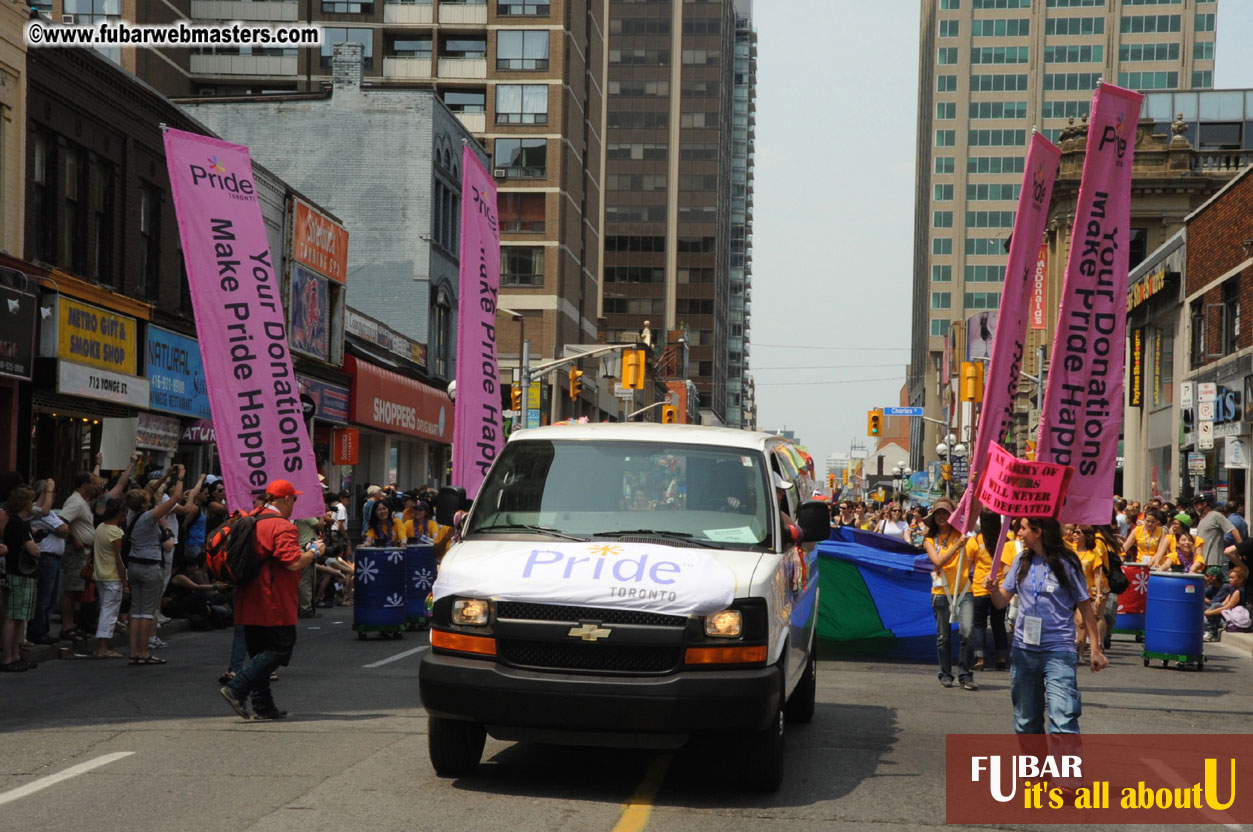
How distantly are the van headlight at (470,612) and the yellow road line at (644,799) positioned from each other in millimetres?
1308

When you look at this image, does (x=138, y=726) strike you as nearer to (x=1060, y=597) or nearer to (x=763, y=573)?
(x=763, y=573)

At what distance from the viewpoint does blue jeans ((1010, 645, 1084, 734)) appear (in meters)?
8.46

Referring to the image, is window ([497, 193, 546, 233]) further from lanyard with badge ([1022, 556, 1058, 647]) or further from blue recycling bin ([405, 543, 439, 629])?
lanyard with badge ([1022, 556, 1058, 647])

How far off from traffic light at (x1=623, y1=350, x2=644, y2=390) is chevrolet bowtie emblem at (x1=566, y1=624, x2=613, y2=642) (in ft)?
101

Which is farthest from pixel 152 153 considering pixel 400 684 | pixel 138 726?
pixel 138 726

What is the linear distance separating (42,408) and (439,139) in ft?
88.2

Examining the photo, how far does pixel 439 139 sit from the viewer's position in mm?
47844

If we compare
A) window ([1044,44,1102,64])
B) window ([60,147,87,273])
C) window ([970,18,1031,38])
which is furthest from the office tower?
window ([60,147,87,273])

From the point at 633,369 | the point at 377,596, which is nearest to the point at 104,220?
the point at 377,596

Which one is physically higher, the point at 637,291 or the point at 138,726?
the point at 637,291

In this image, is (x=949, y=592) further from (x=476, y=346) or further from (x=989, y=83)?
(x=989, y=83)

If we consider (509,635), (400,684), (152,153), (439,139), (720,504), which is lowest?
(400,684)

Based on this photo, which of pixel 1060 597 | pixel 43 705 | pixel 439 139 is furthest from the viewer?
pixel 439 139

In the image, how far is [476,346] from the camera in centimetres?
1798
